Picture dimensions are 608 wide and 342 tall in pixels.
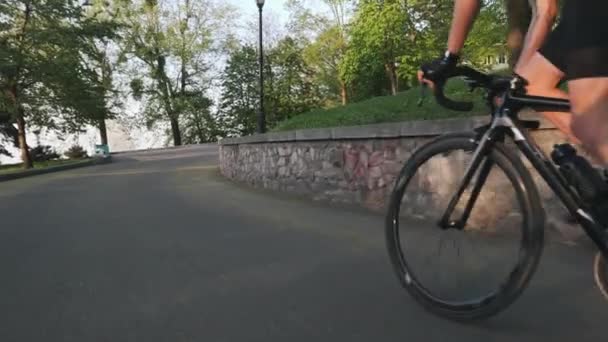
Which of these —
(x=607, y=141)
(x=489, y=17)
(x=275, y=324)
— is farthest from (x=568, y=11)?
(x=489, y=17)

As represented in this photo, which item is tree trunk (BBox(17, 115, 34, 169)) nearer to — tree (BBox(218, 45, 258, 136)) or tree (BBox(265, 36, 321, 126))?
tree (BBox(218, 45, 258, 136))

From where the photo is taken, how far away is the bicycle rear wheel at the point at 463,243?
201cm

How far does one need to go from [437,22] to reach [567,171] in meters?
32.7

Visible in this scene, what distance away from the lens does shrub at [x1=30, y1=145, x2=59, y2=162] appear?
31406 millimetres

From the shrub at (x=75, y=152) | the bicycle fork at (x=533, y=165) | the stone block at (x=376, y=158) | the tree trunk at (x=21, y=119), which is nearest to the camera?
the bicycle fork at (x=533, y=165)

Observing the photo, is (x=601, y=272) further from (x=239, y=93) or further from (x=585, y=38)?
(x=239, y=93)

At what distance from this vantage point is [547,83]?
2078 millimetres

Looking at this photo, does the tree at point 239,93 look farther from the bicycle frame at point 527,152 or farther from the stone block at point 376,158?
the bicycle frame at point 527,152

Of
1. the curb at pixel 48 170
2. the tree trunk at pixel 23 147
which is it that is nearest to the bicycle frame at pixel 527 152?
the curb at pixel 48 170

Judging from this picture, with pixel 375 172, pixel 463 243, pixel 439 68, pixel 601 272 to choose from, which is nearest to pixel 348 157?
pixel 375 172

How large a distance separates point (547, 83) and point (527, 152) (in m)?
0.30

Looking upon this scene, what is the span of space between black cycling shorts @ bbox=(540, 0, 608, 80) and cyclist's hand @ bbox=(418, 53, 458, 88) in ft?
1.38

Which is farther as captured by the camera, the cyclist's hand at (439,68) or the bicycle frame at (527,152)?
the cyclist's hand at (439,68)

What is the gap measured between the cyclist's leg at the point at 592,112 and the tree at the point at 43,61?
2452cm
